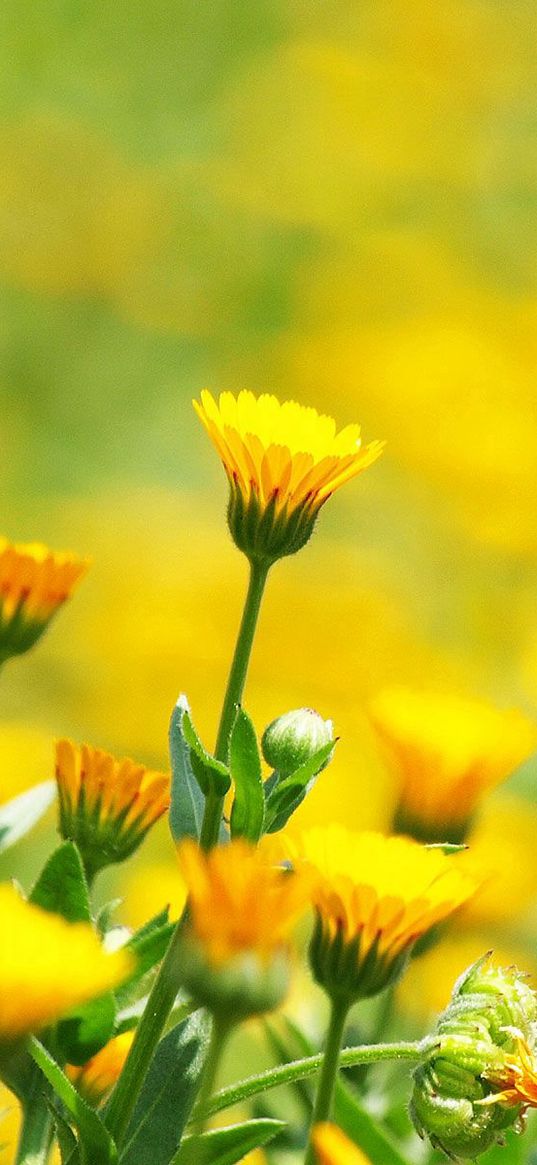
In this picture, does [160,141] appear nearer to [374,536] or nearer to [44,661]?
[374,536]

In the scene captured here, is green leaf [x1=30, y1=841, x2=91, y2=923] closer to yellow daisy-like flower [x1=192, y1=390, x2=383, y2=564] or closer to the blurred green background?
yellow daisy-like flower [x1=192, y1=390, x2=383, y2=564]

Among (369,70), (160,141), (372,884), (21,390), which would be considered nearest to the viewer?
(372,884)

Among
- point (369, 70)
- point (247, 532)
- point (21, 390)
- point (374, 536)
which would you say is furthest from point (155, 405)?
point (247, 532)

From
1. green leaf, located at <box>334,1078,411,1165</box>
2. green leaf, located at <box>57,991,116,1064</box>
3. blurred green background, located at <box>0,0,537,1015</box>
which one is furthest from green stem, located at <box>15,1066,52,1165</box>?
blurred green background, located at <box>0,0,537,1015</box>

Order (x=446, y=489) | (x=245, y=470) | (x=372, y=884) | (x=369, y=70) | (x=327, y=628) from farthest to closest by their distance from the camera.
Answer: (x=369, y=70)
(x=446, y=489)
(x=327, y=628)
(x=245, y=470)
(x=372, y=884)

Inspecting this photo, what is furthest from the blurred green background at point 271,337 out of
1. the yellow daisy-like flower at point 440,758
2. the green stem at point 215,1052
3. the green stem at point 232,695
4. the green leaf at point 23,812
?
the green stem at point 215,1052

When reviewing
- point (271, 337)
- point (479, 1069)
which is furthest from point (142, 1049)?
point (271, 337)
